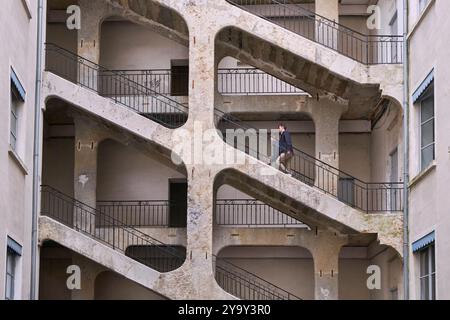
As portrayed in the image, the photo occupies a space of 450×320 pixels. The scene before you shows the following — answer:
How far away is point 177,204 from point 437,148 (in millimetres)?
10834

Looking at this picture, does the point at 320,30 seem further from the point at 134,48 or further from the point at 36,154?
the point at 36,154

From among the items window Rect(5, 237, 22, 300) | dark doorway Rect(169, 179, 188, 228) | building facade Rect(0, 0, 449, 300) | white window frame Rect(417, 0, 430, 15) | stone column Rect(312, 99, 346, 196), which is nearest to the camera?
window Rect(5, 237, 22, 300)

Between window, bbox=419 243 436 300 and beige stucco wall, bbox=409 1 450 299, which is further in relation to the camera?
window, bbox=419 243 436 300

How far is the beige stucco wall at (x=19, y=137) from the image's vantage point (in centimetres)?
2141

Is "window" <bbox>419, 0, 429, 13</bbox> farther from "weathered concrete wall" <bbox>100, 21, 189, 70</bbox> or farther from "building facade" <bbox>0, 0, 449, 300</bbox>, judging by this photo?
"weathered concrete wall" <bbox>100, 21, 189, 70</bbox>

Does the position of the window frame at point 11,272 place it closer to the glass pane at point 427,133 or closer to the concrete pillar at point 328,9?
the glass pane at point 427,133

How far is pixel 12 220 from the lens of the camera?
22562 millimetres

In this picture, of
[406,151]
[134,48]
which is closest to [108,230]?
[134,48]

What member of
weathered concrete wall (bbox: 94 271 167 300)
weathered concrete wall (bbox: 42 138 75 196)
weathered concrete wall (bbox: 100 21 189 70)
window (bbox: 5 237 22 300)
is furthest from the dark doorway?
window (bbox: 5 237 22 300)

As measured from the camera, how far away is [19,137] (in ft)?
78.6

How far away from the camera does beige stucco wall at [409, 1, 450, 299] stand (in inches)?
842

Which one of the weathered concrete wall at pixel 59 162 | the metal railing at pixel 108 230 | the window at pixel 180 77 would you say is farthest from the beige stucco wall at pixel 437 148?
the weathered concrete wall at pixel 59 162

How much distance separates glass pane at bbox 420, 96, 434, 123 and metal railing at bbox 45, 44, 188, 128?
699 cm
